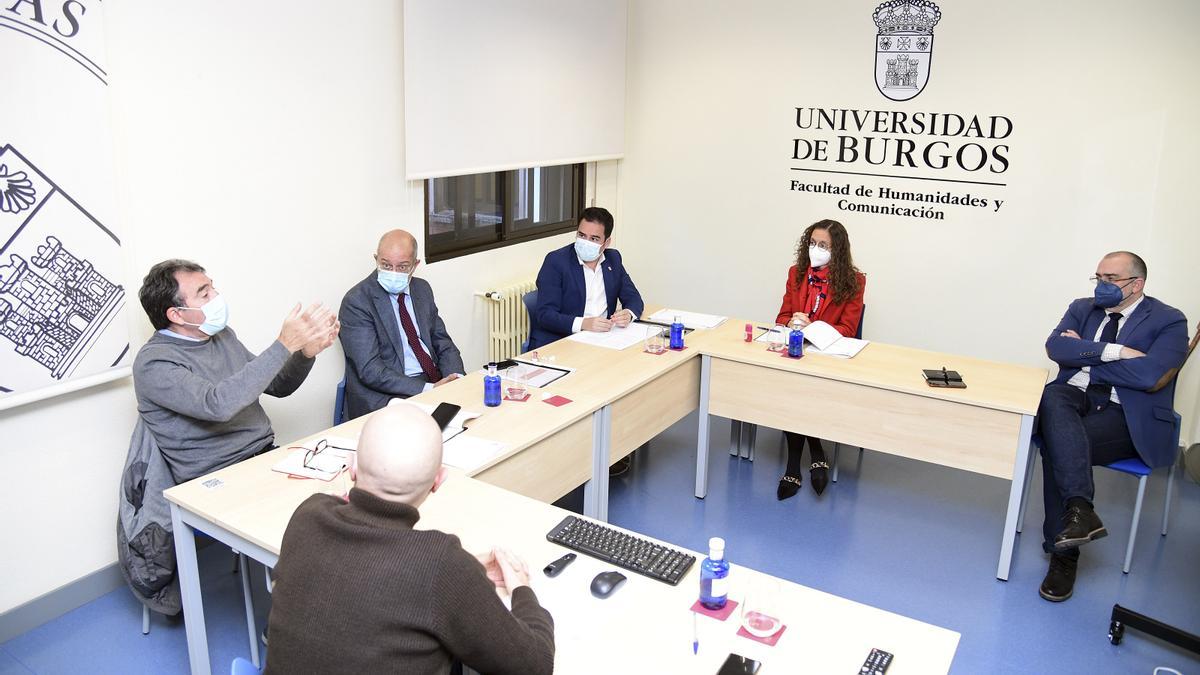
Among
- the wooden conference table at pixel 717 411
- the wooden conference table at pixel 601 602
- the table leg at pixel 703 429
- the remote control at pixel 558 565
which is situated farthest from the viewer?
the table leg at pixel 703 429

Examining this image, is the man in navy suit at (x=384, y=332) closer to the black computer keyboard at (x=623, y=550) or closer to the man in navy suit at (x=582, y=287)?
the man in navy suit at (x=582, y=287)

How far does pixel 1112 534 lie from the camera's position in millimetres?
4230

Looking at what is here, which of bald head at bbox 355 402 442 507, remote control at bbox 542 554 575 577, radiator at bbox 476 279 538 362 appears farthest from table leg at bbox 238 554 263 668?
radiator at bbox 476 279 538 362

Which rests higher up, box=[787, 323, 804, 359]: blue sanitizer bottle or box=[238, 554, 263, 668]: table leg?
box=[787, 323, 804, 359]: blue sanitizer bottle

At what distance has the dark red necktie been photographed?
4152mm

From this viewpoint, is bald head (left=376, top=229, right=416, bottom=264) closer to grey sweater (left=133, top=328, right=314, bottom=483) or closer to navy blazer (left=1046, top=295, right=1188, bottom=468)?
grey sweater (left=133, top=328, right=314, bottom=483)

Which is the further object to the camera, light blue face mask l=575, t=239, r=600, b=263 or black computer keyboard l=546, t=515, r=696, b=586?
light blue face mask l=575, t=239, r=600, b=263

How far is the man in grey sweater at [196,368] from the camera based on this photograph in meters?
3.01

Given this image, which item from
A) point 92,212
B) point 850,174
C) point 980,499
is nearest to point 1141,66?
point 850,174

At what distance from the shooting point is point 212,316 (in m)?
3.08

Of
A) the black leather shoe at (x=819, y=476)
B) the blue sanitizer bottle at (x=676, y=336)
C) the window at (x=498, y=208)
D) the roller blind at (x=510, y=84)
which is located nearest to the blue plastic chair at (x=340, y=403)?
the window at (x=498, y=208)

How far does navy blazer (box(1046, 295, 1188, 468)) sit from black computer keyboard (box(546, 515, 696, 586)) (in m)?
2.44

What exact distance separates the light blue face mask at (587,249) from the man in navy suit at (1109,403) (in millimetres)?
2212

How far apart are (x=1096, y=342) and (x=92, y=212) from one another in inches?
158
